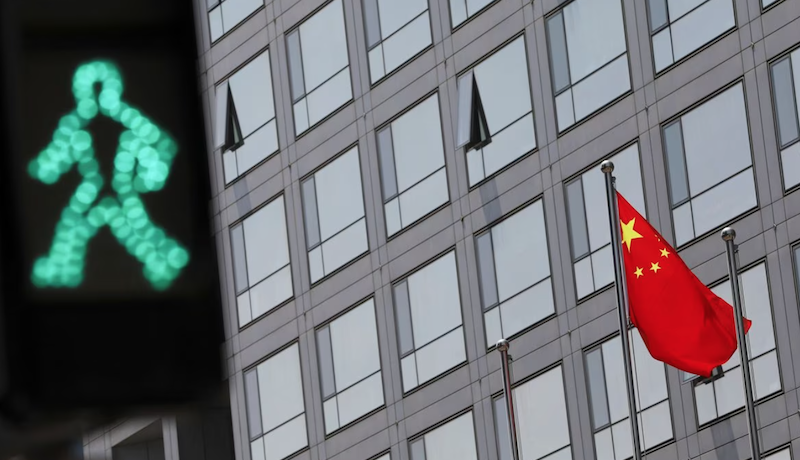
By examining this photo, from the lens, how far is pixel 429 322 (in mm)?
38188

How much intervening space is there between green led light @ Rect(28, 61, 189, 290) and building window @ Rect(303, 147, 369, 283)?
3732 centimetres

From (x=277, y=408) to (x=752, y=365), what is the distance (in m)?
13.8

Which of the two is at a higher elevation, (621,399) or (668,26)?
(668,26)

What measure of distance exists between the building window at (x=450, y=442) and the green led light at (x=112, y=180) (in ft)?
112

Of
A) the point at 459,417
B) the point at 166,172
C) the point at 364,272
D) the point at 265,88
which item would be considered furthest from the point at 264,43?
the point at 166,172

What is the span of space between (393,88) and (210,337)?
36947 millimetres

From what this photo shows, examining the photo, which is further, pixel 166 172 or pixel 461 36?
pixel 461 36

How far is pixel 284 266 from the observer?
42.7 metres

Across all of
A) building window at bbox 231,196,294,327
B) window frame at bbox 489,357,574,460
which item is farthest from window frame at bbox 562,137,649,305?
building window at bbox 231,196,294,327

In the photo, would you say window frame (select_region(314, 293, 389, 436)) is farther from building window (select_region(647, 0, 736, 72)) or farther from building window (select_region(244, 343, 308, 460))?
building window (select_region(647, 0, 736, 72))

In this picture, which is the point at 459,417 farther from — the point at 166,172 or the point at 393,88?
the point at 166,172

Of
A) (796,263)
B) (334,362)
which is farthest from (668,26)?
(334,362)

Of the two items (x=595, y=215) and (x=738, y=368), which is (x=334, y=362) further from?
(x=738, y=368)

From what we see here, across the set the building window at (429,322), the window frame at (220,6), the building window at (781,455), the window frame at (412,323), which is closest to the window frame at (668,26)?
the window frame at (412,323)
